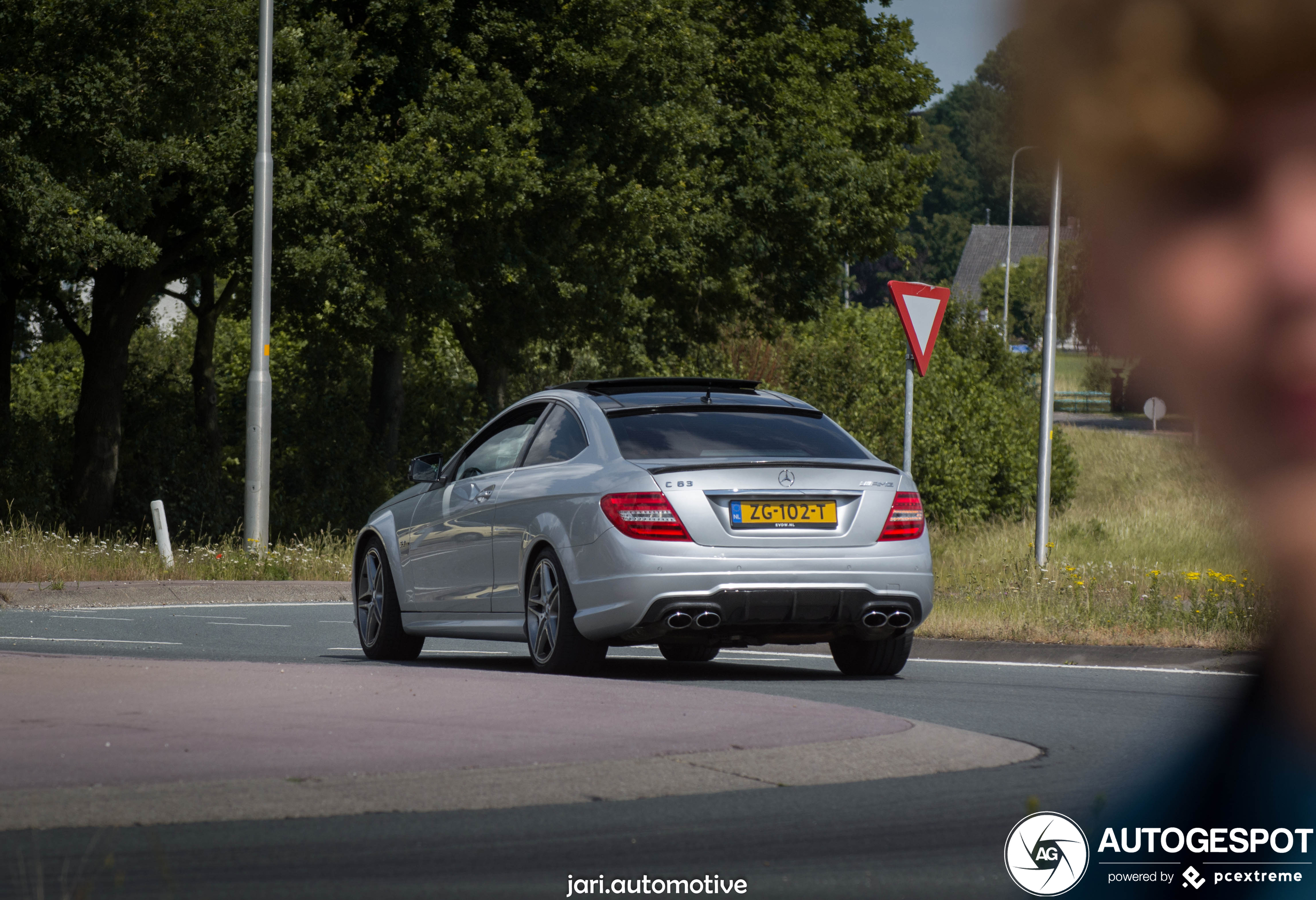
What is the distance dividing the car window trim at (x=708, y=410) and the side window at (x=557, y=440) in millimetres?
263

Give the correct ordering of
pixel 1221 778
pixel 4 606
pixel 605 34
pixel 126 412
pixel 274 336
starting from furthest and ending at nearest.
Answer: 1. pixel 274 336
2. pixel 126 412
3. pixel 605 34
4. pixel 4 606
5. pixel 1221 778

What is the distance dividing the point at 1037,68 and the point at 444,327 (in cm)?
3246

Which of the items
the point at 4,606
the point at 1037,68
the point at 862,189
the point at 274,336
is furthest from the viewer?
the point at 274,336

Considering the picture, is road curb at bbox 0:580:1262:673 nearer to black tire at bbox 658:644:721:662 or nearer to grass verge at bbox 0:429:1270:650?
grass verge at bbox 0:429:1270:650

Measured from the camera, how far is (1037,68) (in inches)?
39.9

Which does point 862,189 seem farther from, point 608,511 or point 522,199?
point 608,511

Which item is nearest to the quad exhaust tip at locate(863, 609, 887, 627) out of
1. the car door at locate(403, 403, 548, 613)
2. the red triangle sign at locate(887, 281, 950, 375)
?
the car door at locate(403, 403, 548, 613)

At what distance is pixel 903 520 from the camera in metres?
8.64

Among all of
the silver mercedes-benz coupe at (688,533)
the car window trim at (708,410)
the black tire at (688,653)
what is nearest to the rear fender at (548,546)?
the silver mercedes-benz coupe at (688,533)

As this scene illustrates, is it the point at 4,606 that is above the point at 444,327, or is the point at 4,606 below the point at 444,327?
below

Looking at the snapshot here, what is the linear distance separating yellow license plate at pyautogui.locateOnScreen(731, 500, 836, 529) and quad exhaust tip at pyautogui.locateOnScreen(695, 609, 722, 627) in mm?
450

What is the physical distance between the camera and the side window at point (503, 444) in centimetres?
991

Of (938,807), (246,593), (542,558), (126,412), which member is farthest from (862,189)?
(938,807)

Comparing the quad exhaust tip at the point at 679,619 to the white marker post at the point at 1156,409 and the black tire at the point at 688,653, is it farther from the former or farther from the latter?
the white marker post at the point at 1156,409
